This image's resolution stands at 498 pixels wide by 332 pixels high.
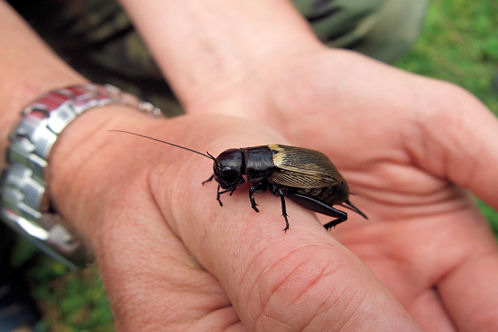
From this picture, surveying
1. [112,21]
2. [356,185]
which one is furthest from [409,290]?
[112,21]

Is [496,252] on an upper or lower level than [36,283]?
lower

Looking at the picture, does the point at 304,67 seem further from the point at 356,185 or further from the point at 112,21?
the point at 112,21

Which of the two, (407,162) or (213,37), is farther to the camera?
(213,37)

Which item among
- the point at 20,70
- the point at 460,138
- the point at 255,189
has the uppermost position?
the point at 20,70

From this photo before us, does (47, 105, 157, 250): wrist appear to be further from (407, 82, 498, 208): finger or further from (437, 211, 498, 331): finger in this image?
(437, 211, 498, 331): finger

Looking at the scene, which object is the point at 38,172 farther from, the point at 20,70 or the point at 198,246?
the point at 198,246

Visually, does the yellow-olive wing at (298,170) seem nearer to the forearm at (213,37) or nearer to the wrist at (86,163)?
the wrist at (86,163)

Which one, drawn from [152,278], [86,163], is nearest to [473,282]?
[152,278]

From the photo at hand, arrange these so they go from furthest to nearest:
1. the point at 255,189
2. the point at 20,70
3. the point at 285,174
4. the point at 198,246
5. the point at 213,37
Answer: the point at 213,37
the point at 20,70
the point at 285,174
the point at 255,189
the point at 198,246
